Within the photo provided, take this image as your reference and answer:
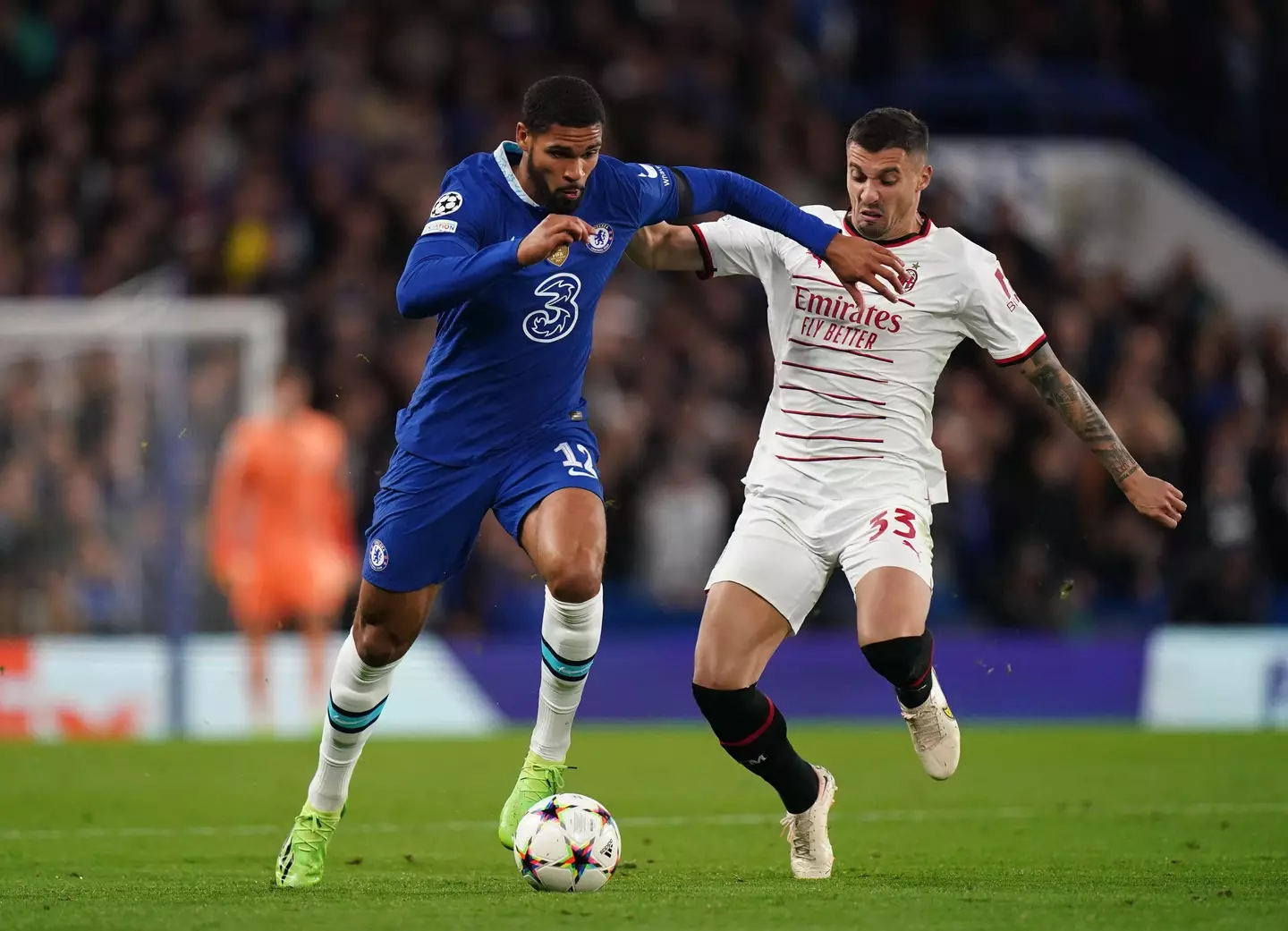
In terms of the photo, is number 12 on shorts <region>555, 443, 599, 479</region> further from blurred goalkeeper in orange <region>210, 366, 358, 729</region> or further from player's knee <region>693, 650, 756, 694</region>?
blurred goalkeeper in orange <region>210, 366, 358, 729</region>

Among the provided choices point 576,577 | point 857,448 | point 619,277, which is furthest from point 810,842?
point 619,277

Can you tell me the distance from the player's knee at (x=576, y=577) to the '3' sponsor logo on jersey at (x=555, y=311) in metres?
0.76

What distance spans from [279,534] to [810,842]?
7193mm

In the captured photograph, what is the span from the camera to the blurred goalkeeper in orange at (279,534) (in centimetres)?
1323

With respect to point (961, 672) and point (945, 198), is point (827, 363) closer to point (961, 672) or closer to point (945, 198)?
point (961, 672)

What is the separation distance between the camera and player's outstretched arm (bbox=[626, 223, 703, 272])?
7.43m

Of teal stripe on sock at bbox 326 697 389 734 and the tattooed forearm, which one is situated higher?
the tattooed forearm

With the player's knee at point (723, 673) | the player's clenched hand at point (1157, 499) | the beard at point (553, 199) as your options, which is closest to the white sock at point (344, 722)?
the player's knee at point (723, 673)

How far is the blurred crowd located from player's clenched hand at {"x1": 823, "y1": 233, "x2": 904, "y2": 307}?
23.9 feet

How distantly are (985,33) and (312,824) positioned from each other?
14635 millimetres

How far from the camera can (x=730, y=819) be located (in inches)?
360

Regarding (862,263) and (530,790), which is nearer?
(862,263)

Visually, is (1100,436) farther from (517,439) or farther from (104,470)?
(104,470)

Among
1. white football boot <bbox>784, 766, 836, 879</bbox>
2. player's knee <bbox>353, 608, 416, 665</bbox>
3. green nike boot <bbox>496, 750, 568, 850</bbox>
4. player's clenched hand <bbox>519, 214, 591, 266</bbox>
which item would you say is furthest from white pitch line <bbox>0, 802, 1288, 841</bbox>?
player's clenched hand <bbox>519, 214, 591, 266</bbox>
